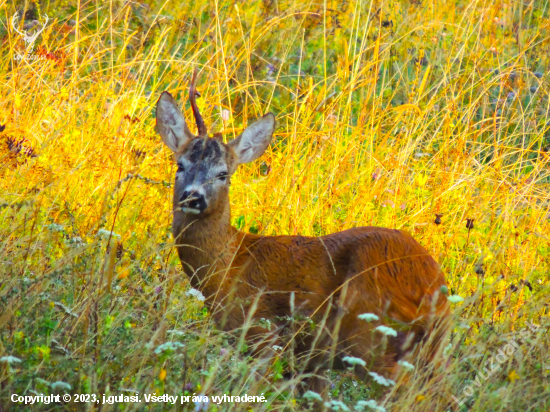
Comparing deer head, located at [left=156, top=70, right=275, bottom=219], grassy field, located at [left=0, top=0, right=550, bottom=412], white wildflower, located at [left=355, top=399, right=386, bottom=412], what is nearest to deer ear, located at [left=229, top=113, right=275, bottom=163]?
deer head, located at [left=156, top=70, right=275, bottom=219]

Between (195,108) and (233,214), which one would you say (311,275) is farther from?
(233,214)

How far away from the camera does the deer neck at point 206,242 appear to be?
382cm

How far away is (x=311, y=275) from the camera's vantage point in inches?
146

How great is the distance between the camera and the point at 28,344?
2.58 metres

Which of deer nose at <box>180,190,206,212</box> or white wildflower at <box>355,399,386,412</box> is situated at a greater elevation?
deer nose at <box>180,190,206,212</box>

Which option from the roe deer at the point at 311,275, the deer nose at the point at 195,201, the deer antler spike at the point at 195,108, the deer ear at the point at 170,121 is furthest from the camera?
the deer ear at the point at 170,121

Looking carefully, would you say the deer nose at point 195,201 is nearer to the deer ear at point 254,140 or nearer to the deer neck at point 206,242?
the deer neck at point 206,242

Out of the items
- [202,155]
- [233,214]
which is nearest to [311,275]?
[202,155]

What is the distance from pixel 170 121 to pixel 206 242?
2.51ft

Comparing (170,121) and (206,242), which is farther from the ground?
(170,121)

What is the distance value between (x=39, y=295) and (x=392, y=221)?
2.59m

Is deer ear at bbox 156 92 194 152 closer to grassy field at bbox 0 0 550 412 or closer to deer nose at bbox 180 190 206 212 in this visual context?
grassy field at bbox 0 0 550 412

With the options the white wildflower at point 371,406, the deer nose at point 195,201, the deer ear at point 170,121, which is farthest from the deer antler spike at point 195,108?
the white wildflower at point 371,406

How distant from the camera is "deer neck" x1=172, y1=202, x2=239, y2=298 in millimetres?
3816
